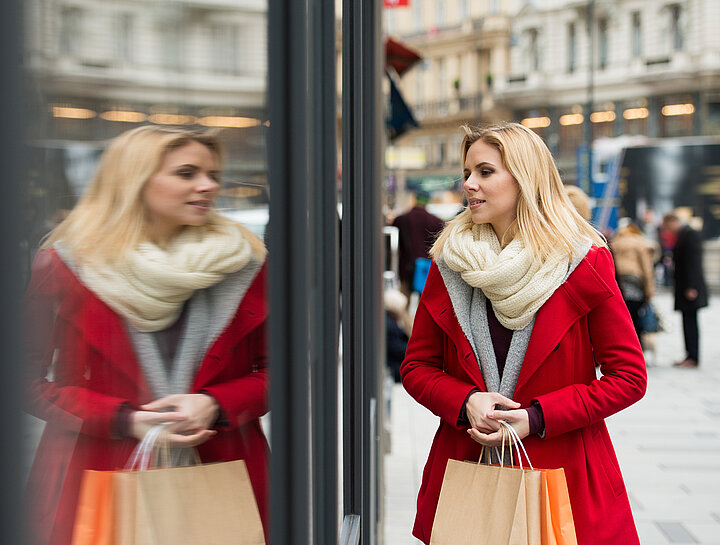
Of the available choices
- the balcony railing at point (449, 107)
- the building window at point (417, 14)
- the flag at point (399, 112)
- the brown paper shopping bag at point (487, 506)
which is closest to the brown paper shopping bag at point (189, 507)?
the brown paper shopping bag at point (487, 506)

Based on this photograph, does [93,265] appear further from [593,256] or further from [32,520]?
[593,256]

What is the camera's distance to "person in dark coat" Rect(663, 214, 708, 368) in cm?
1052

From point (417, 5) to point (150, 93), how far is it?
5857cm

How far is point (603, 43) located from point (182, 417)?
44542 mm

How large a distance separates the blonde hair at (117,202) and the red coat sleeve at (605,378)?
1460 millimetres

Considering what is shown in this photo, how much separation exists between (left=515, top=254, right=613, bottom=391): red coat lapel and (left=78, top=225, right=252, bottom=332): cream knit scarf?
124cm

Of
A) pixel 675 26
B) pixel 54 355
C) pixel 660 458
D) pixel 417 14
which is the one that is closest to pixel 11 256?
pixel 54 355

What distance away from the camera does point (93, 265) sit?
23.0 inches

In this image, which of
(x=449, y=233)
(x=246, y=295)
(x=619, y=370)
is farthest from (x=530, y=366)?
(x=246, y=295)

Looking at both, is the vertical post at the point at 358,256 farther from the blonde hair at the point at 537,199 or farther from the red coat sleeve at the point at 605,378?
the red coat sleeve at the point at 605,378

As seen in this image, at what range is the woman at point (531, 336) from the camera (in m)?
2.01

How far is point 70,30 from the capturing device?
50cm

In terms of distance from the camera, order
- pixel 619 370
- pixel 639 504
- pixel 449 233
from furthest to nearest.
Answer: pixel 639 504 < pixel 449 233 < pixel 619 370

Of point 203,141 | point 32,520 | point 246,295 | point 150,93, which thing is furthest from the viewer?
point 246,295
